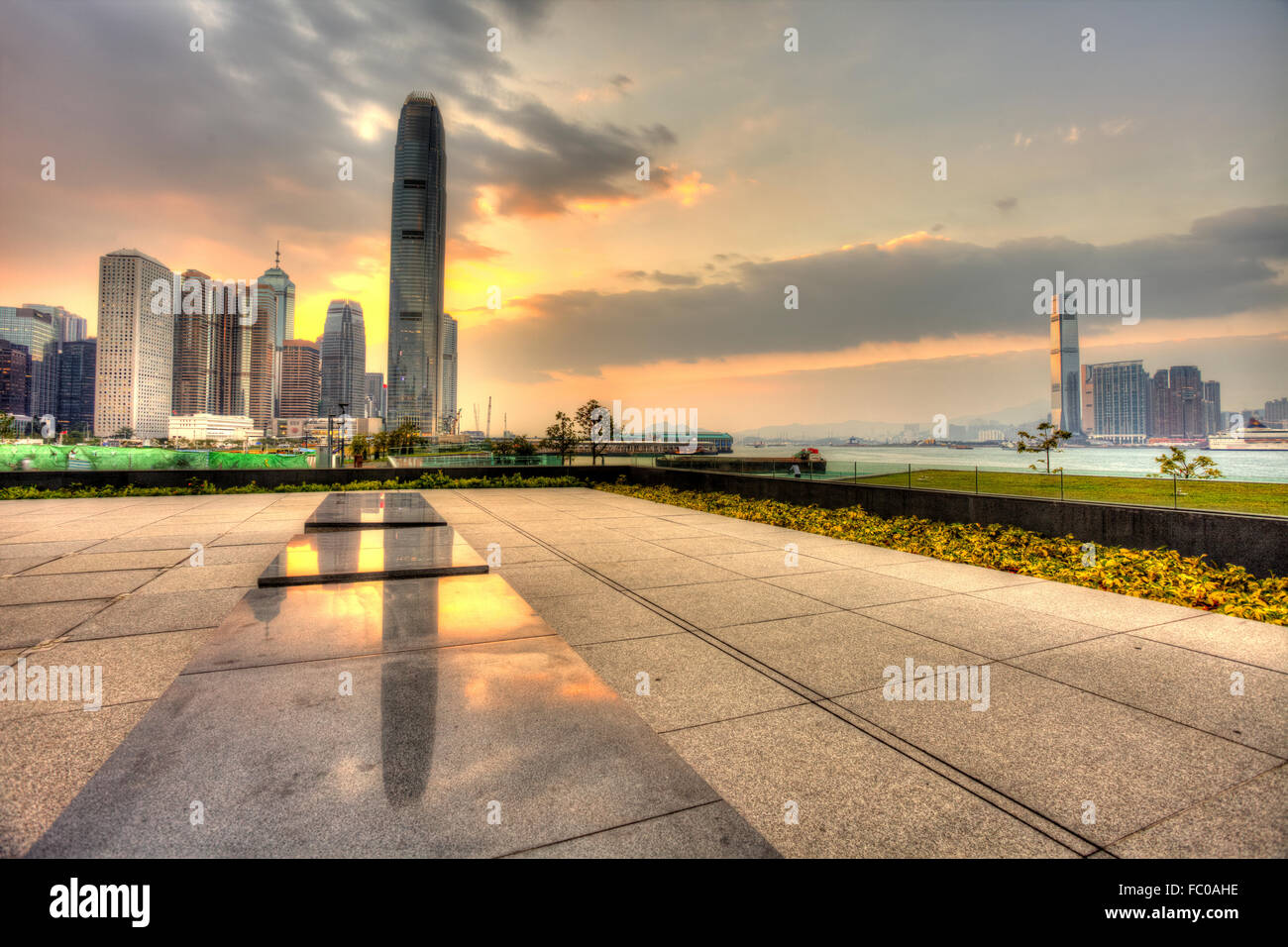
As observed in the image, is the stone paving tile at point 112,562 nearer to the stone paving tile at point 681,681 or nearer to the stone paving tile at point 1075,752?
the stone paving tile at point 681,681

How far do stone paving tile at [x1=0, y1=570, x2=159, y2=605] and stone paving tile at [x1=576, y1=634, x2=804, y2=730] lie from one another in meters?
6.44

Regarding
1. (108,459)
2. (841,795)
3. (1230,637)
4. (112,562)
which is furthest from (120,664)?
(108,459)

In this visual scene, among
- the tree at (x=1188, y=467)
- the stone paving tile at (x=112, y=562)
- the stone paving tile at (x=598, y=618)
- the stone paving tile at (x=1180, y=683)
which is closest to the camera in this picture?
the stone paving tile at (x=1180, y=683)

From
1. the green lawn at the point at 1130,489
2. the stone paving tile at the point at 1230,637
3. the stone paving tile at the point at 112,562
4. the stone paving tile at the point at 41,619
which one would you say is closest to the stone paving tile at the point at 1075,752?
the stone paving tile at the point at 1230,637

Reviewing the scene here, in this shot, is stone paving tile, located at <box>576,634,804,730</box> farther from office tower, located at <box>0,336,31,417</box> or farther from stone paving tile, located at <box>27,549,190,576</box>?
office tower, located at <box>0,336,31,417</box>

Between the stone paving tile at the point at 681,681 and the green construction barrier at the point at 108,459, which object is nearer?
the stone paving tile at the point at 681,681

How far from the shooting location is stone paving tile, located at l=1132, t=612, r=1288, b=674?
550 cm

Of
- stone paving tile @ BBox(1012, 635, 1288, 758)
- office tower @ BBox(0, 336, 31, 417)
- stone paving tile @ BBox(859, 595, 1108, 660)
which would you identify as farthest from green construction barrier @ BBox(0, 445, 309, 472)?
office tower @ BBox(0, 336, 31, 417)

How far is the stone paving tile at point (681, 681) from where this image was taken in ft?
14.1

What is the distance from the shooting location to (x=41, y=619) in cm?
635

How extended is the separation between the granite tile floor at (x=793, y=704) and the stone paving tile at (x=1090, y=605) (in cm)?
5

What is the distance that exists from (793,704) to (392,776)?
272cm

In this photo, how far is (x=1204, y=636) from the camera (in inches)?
238
